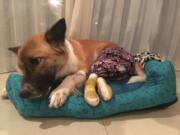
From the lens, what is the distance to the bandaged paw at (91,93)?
66.1 inches

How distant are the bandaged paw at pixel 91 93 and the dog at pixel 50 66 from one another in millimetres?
80

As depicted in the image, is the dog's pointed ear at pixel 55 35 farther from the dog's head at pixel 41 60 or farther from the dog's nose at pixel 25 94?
the dog's nose at pixel 25 94

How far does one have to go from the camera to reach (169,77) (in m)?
1.81

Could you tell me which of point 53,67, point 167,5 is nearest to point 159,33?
point 167,5

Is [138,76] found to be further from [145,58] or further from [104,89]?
[104,89]

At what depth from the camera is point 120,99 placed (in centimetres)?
174

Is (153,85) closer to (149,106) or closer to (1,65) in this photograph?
(149,106)

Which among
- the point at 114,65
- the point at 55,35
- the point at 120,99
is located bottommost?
the point at 120,99

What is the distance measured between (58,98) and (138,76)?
54 cm

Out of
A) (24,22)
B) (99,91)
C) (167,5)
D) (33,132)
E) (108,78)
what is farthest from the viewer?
(167,5)

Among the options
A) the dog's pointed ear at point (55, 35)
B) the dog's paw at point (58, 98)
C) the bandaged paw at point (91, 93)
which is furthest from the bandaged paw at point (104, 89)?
the dog's pointed ear at point (55, 35)

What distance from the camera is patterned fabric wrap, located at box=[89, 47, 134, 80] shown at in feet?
6.11

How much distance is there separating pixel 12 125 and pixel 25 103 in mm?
134

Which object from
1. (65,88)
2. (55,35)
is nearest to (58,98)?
(65,88)
